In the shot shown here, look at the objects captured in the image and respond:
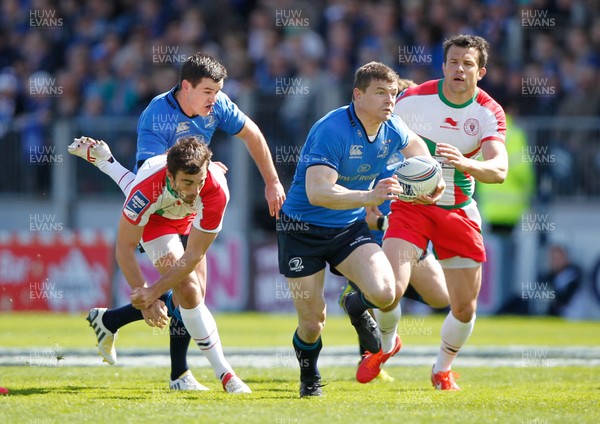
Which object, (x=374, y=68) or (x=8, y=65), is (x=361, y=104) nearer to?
(x=374, y=68)

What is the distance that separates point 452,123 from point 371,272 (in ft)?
5.67

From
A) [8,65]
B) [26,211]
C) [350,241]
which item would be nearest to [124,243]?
[350,241]

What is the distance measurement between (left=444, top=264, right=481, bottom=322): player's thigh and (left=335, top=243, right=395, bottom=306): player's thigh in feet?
3.05

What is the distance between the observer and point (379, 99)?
7770 millimetres

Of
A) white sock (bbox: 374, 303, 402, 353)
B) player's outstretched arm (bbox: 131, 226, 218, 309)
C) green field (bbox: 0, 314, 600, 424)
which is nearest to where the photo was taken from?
green field (bbox: 0, 314, 600, 424)

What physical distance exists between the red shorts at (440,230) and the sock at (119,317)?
86.3 inches

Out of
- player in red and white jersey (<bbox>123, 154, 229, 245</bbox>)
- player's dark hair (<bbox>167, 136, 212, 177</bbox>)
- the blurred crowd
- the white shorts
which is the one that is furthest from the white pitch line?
the blurred crowd

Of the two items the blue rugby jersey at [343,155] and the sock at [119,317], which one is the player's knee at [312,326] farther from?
the sock at [119,317]

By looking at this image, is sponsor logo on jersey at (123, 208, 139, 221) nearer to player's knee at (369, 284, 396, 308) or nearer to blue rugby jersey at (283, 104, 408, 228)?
blue rugby jersey at (283, 104, 408, 228)

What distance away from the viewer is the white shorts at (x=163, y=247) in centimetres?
819

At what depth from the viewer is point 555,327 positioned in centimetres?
1490

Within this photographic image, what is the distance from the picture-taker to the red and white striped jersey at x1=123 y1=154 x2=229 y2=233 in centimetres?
776

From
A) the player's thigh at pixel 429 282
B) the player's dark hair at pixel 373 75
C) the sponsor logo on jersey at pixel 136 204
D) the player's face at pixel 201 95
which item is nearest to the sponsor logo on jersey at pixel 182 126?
the player's face at pixel 201 95

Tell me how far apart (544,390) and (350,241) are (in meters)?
2.01
